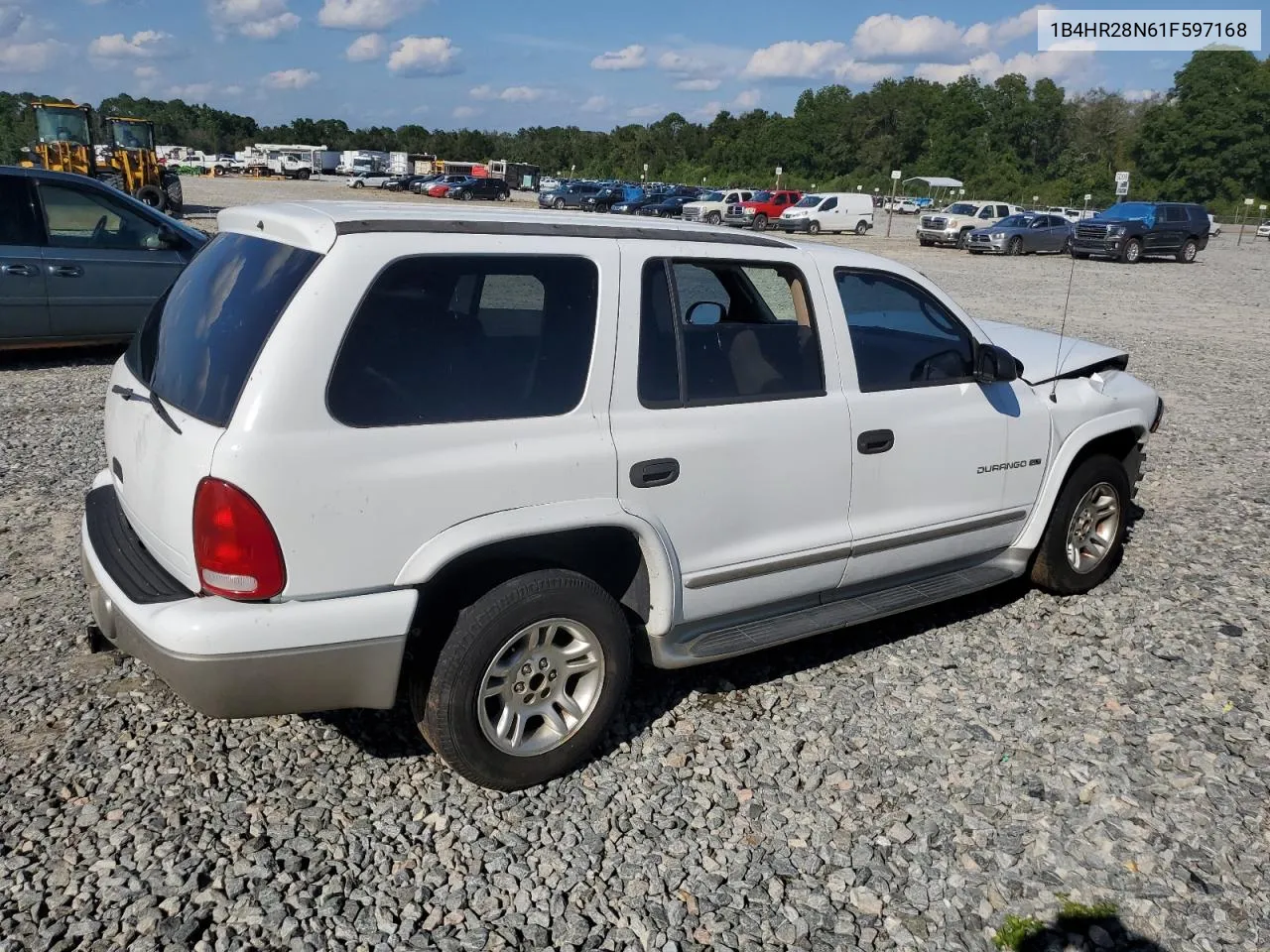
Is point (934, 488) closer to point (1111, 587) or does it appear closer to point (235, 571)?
point (1111, 587)

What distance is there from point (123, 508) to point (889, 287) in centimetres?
313

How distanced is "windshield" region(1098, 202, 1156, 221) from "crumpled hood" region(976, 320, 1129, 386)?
30640 millimetres

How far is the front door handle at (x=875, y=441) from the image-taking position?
3961 mm

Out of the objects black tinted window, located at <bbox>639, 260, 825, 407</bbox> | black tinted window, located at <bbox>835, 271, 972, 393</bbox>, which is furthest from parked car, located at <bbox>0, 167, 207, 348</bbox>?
black tinted window, located at <bbox>835, 271, 972, 393</bbox>

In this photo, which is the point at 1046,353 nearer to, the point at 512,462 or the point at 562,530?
the point at 562,530

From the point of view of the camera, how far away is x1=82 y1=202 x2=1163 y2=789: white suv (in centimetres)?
287

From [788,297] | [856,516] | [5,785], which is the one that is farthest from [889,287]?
[5,785]

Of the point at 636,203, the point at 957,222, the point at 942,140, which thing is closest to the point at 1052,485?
the point at 957,222

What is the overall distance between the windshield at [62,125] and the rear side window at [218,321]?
108 feet

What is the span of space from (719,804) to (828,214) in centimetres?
4019

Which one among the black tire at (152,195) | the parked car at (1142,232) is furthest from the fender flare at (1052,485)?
the parked car at (1142,232)

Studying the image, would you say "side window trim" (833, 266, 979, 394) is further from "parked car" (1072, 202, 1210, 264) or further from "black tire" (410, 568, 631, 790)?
"parked car" (1072, 202, 1210, 264)

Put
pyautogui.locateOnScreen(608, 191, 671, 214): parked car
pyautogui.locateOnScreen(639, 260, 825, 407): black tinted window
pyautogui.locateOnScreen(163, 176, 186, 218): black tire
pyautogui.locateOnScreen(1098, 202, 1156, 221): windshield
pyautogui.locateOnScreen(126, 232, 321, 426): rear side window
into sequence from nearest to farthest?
1. pyautogui.locateOnScreen(126, 232, 321, 426): rear side window
2. pyautogui.locateOnScreen(639, 260, 825, 407): black tinted window
3. pyautogui.locateOnScreen(163, 176, 186, 218): black tire
4. pyautogui.locateOnScreen(1098, 202, 1156, 221): windshield
5. pyautogui.locateOnScreen(608, 191, 671, 214): parked car

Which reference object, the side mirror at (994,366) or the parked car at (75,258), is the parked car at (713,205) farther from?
the side mirror at (994,366)
